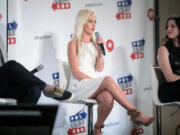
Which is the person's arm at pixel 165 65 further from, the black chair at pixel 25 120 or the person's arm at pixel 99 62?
the black chair at pixel 25 120

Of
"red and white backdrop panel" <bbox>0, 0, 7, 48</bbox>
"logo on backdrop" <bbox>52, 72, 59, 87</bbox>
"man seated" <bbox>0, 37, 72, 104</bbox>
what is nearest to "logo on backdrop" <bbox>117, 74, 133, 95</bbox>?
"logo on backdrop" <bbox>52, 72, 59, 87</bbox>

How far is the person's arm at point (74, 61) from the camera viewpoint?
2.52 m

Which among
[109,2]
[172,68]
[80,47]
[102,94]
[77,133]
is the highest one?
[109,2]

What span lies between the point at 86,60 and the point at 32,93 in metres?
0.88

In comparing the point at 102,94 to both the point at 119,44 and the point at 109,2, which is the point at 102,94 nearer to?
the point at 119,44

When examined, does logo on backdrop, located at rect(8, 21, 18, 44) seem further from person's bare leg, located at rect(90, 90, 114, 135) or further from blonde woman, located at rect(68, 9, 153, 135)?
person's bare leg, located at rect(90, 90, 114, 135)

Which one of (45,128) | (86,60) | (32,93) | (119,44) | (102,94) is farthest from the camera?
(119,44)

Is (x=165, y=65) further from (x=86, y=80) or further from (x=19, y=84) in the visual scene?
(x=19, y=84)

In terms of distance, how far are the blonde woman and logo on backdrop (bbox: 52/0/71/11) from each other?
157 millimetres

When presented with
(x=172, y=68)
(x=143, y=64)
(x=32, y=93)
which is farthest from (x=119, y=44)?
(x=32, y=93)

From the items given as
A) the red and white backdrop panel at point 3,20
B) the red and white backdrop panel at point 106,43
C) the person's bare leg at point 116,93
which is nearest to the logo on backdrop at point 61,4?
the red and white backdrop panel at point 106,43

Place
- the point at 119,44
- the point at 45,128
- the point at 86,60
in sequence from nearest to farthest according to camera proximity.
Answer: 1. the point at 45,128
2. the point at 86,60
3. the point at 119,44

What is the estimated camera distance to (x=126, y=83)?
114 inches

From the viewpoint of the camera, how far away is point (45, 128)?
1.41 ft
